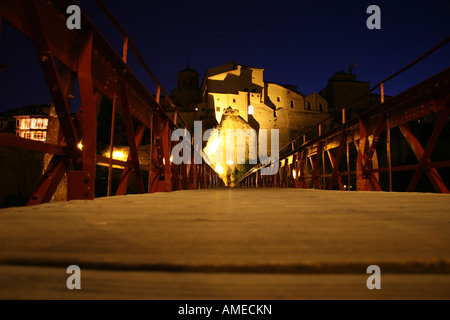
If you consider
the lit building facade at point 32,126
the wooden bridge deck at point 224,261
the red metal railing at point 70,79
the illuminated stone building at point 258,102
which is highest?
the illuminated stone building at point 258,102

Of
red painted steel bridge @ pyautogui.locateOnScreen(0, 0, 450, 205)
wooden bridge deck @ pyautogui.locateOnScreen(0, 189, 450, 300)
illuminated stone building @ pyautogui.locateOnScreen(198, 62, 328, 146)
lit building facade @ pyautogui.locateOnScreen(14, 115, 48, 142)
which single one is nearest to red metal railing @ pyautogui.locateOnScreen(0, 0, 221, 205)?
red painted steel bridge @ pyautogui.locateOnScreen(0, 0, 450, 205)

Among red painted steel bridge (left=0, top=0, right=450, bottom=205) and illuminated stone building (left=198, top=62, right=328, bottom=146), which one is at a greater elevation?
illuminated stone building (left=198, top=62, right=328, bottom=146)

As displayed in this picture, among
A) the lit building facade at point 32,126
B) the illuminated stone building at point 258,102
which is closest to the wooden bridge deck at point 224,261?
the lit building facade at point 32,126

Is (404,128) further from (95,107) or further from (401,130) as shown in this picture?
(95,107)

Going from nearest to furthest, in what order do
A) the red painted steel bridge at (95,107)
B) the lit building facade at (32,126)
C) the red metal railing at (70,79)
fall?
1. the red metal railing at (70,79)
2. the red painted steel bridge at (95,107)
3. the lit building facade at (32,126)

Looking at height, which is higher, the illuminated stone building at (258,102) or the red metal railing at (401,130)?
the illuminated stone building at (258,102)

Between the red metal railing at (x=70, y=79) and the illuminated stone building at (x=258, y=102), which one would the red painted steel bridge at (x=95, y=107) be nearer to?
the red metal railing at (x=70, y=79)

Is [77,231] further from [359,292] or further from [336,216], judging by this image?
[336,216]

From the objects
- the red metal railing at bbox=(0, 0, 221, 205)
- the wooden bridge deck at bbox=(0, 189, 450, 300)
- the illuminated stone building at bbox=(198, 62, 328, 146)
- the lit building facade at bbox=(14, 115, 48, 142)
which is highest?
the illuminated stone building at bbox=(198, 62, 328, 146)

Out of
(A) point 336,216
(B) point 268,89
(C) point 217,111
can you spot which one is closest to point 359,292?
(A) point 336,216

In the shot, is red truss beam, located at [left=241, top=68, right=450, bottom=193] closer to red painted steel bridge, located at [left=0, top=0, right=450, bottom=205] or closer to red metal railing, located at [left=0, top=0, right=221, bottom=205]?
red painted steel bridge, located at [left=0, top=0, right=450, bottom=205]

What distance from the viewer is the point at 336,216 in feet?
6.05

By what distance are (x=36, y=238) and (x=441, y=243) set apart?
2.00 metres

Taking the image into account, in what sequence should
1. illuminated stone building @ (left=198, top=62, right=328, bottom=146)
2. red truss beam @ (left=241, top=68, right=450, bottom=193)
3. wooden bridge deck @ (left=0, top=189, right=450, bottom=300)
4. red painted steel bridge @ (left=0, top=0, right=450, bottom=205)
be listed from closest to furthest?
wooden bridge deck @ (left=0, top=189, right=450, bottom=300) < red painted steel bridge @ (left=0, top=0, right=450, bottom=205) < red truss beam @ (left=241, top=68, right=450, bottom=193) < illuminated stone building @ (left=198, top=62, right=328, bottom=146)
